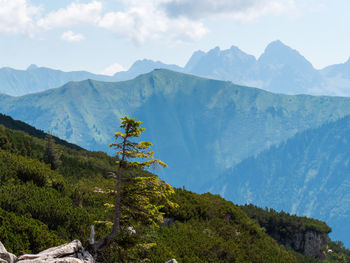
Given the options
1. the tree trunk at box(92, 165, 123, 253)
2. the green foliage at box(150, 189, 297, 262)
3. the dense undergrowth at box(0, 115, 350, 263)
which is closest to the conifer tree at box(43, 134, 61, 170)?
the dense undergrowth at box(0, 115, 350, 263)

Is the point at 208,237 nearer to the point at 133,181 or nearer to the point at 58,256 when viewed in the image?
the point at 133,181

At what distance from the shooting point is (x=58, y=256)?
10930 mm

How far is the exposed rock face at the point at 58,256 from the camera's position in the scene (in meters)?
10.3

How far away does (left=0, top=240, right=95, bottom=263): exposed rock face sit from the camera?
10344mm

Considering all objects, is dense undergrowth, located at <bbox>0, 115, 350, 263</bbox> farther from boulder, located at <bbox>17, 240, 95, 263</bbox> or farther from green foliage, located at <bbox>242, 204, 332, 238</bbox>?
green foliage, located at <bbox>242, 204, 332, 238</bbox>

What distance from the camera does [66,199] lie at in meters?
18.5

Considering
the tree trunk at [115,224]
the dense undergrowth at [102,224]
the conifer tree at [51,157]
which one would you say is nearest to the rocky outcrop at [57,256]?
the tree trunk at [115,224]

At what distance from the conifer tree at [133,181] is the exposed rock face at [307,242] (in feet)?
145

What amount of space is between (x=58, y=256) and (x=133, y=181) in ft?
12.1

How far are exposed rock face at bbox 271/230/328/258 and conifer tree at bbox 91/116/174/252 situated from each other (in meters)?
44.1

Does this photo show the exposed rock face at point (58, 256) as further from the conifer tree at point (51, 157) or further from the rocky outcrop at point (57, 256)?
the conifer tree at point (51, 157)

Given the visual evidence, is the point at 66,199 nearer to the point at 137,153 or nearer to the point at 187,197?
the point at 137,153

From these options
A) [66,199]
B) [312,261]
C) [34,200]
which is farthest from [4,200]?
[312,261]

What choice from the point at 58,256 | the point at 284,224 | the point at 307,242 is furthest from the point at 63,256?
the point at 284,224
